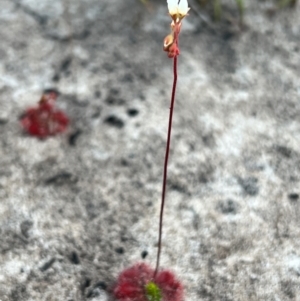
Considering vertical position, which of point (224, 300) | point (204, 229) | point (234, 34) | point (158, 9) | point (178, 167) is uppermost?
point (158, 9)

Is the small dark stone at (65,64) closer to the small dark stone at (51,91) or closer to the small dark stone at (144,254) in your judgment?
A: the small dark stone at (51,91)

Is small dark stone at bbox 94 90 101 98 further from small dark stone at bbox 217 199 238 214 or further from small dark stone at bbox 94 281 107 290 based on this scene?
small dark stone at bbox 94 281 107 290

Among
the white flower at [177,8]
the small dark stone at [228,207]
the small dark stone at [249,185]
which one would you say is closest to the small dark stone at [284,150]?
the small dark stone at [249,185]

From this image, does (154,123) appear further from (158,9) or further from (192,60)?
(158,9)

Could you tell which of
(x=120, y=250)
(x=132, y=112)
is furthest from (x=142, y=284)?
(x=132, y=112)

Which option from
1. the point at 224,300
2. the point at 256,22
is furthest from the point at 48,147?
the point at 256,22

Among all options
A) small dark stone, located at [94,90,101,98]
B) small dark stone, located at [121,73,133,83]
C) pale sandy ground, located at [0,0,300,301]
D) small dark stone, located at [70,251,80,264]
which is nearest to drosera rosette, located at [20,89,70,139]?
pale sandy ground, located at [0,0,300,301]
